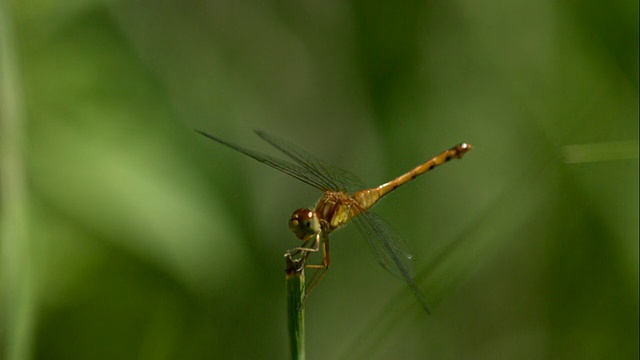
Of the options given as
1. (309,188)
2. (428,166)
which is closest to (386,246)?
(428,166)

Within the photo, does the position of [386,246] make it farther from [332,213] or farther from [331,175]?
[331,175]

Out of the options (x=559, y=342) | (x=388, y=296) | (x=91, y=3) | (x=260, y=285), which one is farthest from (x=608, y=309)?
(x=91, y=3)

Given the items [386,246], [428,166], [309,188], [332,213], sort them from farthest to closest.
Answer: [309,188] < [428,166] < [332,213] < [386,246]

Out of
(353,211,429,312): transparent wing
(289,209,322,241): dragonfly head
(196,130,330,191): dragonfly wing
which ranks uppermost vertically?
(196,130,330,191): dragonfly wing

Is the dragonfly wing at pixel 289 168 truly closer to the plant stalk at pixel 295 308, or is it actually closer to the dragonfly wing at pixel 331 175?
the dragonfly wing at pixel 331 175

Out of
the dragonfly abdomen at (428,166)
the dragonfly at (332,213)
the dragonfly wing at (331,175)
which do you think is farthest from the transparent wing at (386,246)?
the dragonfly abdomen at (428,166)

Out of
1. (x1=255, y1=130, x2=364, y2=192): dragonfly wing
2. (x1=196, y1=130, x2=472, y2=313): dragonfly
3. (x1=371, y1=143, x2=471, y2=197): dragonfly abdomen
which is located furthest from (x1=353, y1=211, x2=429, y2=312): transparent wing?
(x1=371, y1=143, x2=471, y2=197): dragonfly abdomen

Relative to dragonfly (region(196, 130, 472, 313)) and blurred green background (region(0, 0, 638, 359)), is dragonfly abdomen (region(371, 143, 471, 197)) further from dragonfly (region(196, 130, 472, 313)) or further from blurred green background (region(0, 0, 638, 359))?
blurred green background (region(0, 0, 638, 359))

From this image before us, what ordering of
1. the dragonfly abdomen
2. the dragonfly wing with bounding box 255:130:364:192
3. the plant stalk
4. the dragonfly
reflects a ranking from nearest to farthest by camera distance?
1. the plant stalk
2. the dragonfly
3. the dragonfly wing with bounding box 255:130:364:192
4. the dragonfly abdomen
